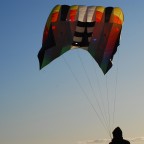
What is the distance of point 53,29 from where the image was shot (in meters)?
23.7

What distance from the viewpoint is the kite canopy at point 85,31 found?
2353 cm

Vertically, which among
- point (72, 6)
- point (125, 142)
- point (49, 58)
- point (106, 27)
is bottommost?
point (125, 142)

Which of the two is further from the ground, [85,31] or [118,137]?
[85,31]

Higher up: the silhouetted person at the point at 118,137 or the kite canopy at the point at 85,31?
the kite canopy at the point at 85,31

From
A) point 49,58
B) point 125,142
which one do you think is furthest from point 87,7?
point 125,142

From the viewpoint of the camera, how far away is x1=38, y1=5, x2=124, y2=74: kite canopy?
23.5 metres

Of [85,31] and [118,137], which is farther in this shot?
[85,31]

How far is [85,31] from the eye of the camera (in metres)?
23.9

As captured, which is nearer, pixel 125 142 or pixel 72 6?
pixel 125 142

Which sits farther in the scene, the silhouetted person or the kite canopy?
the kite canopy

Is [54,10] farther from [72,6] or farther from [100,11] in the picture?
[100,11]

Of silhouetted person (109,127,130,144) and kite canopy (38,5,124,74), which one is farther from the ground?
kite canopy (38,5,124,74)

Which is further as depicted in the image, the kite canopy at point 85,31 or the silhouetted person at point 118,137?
the kite canopy at point 85,31

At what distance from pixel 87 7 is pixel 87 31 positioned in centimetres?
150
